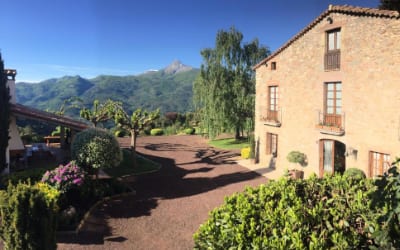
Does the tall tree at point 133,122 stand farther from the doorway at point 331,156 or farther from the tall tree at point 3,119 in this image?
the doorway at point 331,156

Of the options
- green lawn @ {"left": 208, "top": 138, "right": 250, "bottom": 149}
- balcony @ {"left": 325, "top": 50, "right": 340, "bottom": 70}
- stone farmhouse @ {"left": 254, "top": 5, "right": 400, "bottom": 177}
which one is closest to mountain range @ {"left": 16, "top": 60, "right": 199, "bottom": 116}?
green lawn @ {"left": 208, "top": 138, "right": 250, "bottom": 149}

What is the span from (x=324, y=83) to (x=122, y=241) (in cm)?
1208

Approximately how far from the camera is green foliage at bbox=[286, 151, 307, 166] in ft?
55.0

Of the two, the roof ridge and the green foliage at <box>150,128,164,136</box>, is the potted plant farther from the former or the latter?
the green foliage at <box>150,128,164,136</box>

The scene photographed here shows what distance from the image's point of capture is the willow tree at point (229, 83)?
84.9ft

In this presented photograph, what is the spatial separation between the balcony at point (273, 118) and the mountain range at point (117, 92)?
120 meters

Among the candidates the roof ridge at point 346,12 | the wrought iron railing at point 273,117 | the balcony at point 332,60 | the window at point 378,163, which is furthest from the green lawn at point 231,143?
the window at point 378,163

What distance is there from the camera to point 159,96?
537 feet

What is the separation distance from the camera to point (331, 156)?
1571 cm

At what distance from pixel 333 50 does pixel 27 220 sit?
14.4 metres

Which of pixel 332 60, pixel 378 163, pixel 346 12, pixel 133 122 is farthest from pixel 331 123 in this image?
pixel 133 122

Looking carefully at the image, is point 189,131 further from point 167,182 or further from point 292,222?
point 292,222

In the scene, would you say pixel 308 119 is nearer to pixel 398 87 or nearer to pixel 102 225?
pixel 398 87

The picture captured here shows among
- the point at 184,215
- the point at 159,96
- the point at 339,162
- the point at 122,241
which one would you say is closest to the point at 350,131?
the point at 339,162
